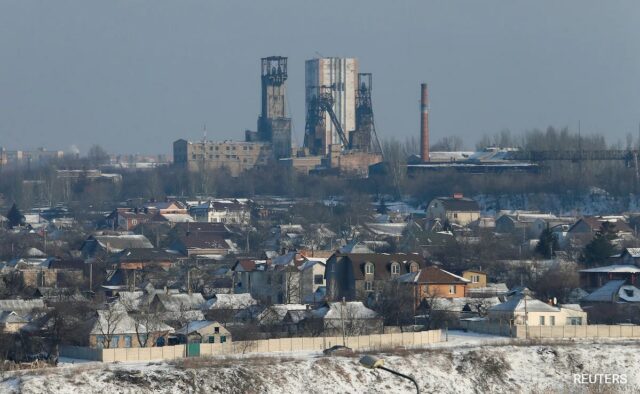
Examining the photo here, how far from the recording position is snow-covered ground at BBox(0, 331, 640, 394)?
1224 inches

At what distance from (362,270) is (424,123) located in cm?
5676

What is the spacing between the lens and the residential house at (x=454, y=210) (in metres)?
84.5

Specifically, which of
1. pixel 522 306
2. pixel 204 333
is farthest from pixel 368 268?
pixel 204 333

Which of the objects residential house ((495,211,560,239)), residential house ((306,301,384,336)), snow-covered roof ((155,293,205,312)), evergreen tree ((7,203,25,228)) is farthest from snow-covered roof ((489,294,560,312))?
evergreen tree ((7,203,25,228))

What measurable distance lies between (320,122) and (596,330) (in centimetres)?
8136

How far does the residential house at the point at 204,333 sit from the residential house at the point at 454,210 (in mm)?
46379

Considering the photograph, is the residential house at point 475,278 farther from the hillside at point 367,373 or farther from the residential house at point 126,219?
the residential house at point 126,219

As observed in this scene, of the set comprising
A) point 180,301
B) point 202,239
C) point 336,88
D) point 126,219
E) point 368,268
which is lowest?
point 126,219

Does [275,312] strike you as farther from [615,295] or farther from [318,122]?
[318,122]

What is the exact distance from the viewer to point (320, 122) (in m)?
119

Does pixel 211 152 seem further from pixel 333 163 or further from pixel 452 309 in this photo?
pixel 452 309

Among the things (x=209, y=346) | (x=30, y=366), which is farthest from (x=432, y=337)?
(x=30, y=366)

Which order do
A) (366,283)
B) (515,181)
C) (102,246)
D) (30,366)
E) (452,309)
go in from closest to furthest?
1. (30,366)
2. (452,309)
3. (366,283)
4. (102,246)
5. (515,181)

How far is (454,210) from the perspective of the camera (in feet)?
279
